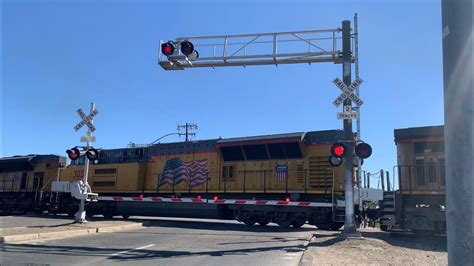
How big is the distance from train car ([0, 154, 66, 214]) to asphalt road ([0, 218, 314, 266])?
14.1m

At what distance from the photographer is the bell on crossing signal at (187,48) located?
13898mm

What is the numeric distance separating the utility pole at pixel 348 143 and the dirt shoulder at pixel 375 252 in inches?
25.7

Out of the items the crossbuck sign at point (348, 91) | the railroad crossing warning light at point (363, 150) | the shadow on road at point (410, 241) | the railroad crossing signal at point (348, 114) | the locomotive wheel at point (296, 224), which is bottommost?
the shadow on road at point (410, 241)

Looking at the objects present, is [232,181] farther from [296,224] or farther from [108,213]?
[108,213]

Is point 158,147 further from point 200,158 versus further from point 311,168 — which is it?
point 311,168

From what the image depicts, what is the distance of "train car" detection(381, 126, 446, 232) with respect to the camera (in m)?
14.0

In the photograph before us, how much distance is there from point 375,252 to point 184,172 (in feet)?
41.7

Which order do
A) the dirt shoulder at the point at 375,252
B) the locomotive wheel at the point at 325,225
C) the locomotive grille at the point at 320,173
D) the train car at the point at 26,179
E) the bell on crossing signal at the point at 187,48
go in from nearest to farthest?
the dirt shoulder at the point at 375,252, the bell on crossing signal at the point at 187,48, the locomotive wheel at the point at 325,225, the locomotive grille at the point at 320,173, the train car at the point at 26,179

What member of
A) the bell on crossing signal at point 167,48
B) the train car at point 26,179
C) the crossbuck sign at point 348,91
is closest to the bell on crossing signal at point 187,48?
the bell on crossing signal at point 167,48

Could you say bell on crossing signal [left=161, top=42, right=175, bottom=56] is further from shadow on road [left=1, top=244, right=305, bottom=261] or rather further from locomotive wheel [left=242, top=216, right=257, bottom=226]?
locomotive wheel [left=242, top=216, right=257, bottom=226]

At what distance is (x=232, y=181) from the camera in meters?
20.4

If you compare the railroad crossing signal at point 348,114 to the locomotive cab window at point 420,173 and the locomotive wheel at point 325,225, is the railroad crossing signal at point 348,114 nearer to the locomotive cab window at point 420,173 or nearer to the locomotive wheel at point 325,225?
the locomotive cab window at point 420,173

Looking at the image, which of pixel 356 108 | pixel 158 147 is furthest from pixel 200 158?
pixel 356 108

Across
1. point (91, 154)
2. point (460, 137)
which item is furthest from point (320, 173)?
point (460, 137)
